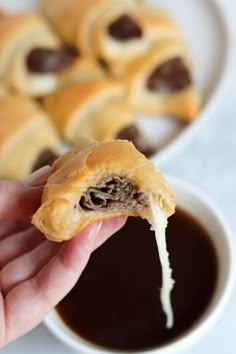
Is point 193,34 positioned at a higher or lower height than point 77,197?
lower

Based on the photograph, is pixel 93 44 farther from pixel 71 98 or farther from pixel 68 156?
pixel 68 156

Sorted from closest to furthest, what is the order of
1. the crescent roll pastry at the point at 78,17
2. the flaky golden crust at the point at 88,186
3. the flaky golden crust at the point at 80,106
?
the flaky golden crust at the point at 88,186 < the flaky golden crust at the point at 80,106 < the crescent roll pastry at the point at 78,17

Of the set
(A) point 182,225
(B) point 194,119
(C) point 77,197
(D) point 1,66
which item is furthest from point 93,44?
(C) point 77,197

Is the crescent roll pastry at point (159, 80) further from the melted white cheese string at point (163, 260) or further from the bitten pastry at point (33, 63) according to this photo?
the melted white cheese string at point (163, 260)

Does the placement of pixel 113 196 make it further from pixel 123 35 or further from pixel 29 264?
pixel 123 35

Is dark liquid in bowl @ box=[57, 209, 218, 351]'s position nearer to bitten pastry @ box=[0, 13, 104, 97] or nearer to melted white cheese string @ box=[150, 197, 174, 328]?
melted white cheese string @ box=[150, 197, 174, 328]

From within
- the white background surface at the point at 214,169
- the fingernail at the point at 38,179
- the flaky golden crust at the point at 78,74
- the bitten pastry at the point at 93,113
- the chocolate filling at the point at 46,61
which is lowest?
the white background surface at the point at 214,169

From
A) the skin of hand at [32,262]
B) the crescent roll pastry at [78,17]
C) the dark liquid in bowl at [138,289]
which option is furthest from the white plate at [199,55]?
the skin of hand at [32,262]
